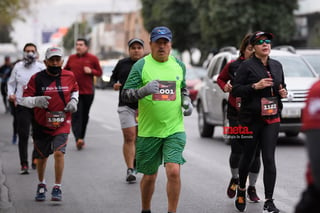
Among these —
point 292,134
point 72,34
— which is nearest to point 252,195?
point 292,134

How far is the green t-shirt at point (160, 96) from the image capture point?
7.54 m

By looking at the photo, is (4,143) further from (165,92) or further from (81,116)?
(165,92)

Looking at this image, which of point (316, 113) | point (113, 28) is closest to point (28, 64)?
point (316, 113)

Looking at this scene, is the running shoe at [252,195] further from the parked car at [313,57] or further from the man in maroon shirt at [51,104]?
the parked car at [313,57]

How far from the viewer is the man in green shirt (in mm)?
7488

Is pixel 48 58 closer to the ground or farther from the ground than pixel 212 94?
farther from the ground

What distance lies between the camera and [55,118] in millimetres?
9562

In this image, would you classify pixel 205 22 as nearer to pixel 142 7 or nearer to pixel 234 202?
pixel 142 7

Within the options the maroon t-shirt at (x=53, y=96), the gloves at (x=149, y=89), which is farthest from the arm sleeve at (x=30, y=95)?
the gloves at (x=149, y=89)

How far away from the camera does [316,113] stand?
13.9ft

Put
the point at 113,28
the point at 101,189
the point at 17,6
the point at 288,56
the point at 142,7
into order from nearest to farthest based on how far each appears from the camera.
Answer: the point at 101,189 < the point at 288,56 < the point at 17,6 < the point at 142,7 < the point at 113,28

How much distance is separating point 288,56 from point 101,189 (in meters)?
7.13

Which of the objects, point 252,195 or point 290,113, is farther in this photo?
point 290,113

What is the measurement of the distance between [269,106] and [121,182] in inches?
132
